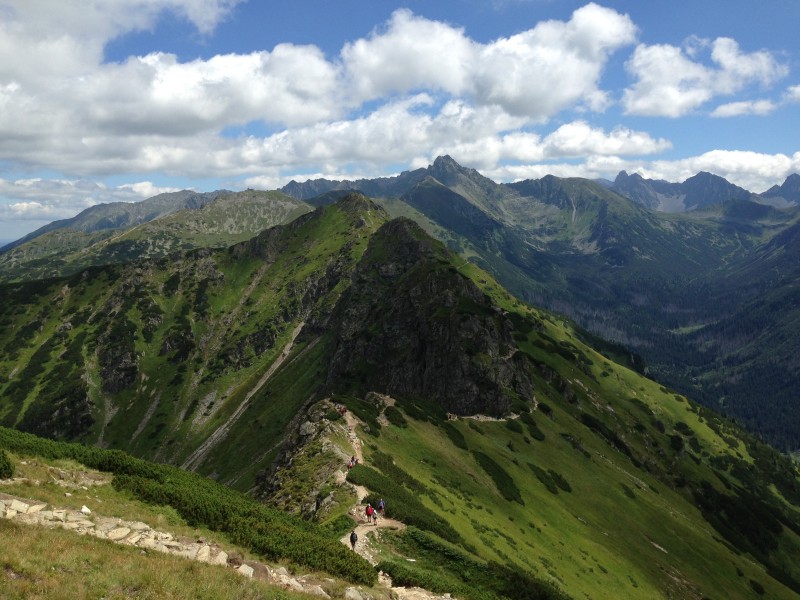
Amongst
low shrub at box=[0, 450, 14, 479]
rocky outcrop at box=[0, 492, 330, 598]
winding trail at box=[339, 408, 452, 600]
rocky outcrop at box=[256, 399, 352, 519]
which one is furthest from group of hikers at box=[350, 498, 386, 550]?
low shrub at box=[0, 450, 14, 479]

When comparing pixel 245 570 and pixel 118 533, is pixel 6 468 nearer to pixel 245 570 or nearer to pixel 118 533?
pixel 118 533

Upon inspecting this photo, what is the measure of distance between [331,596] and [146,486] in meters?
14.8

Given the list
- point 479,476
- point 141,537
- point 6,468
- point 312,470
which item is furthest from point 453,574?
point 479,476

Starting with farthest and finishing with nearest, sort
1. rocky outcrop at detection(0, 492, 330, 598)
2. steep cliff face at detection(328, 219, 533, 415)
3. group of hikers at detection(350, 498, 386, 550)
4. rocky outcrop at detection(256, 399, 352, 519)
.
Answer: steep cliff face at detection(328, 219, 533, 415)
rocky outcrop at detection(256, 399, 352, 519)
group of hikers at detection(350, 498, 386, 550)
rocky outcrop at detection(0, 492, 330, 598)

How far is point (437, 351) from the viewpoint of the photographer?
13350 cm

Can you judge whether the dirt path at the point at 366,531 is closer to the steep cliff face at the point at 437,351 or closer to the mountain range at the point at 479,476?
the mountain range at the point at 479,476

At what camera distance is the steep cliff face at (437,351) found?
120m

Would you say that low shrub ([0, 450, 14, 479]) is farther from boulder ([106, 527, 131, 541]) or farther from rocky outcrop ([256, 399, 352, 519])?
rocky outcrop ([256, 399, 352, 519])

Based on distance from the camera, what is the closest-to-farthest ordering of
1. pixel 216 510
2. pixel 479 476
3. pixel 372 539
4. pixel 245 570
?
pixel 245 570 < pixel 216 510 < pixel 372 539 < pixel 479 476

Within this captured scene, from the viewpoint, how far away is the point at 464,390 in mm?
119125

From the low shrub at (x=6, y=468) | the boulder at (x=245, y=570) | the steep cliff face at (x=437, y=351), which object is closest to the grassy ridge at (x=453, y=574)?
the boulder at (x=245, y=570)

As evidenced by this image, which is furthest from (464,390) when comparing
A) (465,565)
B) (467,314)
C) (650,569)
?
(465,565)

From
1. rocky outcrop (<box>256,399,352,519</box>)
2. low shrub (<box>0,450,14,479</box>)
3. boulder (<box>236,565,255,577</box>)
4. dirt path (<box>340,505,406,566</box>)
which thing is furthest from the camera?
rocky outcrop (<box>256,399,352,519</box>)

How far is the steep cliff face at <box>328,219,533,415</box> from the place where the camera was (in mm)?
120375
